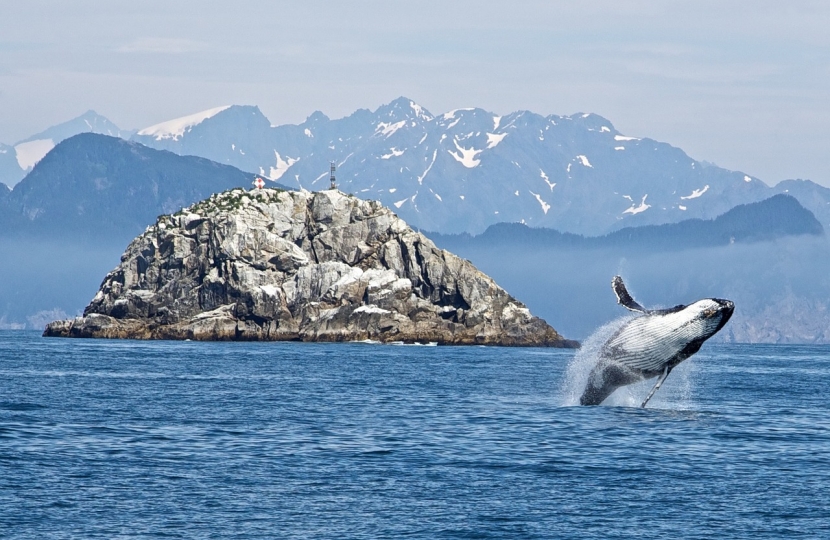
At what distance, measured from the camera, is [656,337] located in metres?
50.3

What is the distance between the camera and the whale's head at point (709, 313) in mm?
48688

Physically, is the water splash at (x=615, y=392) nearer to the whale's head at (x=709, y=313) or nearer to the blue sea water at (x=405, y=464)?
the blue sea water at (x=405, y=464)

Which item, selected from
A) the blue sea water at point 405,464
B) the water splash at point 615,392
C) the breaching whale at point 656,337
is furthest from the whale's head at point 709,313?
the blue sea water at point 405,464

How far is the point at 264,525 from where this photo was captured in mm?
36344

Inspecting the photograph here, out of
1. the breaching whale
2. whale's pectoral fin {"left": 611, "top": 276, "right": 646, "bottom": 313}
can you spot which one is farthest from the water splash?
whale's pectoral fin {"left": 611, "top": 276, "right": 646, "bottom": 313}

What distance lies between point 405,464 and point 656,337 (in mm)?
11833

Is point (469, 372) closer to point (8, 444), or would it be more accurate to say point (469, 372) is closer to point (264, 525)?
point (8, 444)

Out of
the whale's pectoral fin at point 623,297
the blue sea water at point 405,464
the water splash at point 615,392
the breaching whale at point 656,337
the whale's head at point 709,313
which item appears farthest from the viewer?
the water splash at point 615,392

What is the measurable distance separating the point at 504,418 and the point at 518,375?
41007 mm

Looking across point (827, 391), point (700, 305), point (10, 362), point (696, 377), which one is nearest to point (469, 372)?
point (696, 377)

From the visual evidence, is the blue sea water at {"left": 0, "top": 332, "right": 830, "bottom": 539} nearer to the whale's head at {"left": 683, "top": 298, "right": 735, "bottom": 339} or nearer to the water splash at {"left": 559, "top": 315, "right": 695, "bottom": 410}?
the water splash at {"left": 559, "top": 315, "right": 695, "bottom": 410}

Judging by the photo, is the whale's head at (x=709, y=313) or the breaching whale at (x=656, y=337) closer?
the whale's head at (x=709, y=313)

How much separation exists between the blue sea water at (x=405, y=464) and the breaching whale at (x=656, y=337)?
2.82 m

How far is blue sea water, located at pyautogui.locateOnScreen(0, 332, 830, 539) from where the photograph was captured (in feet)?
121
